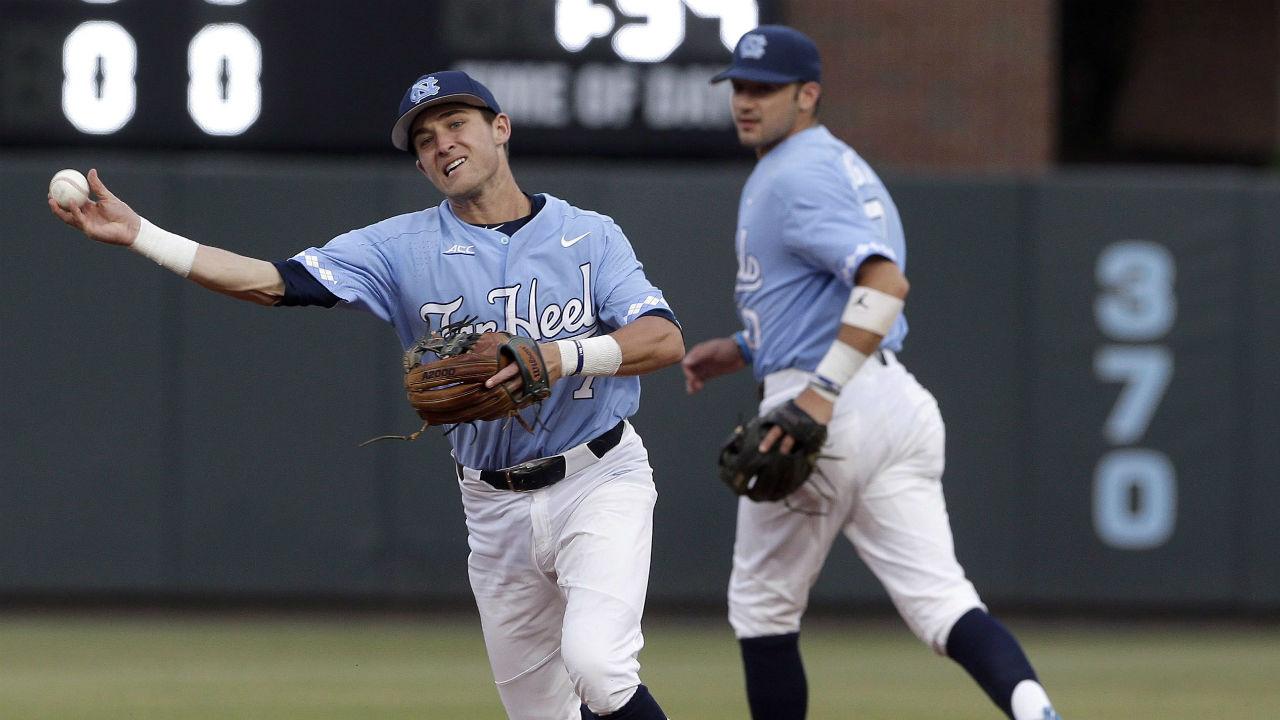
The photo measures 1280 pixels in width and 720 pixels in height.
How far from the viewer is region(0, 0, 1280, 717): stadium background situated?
7.43 m

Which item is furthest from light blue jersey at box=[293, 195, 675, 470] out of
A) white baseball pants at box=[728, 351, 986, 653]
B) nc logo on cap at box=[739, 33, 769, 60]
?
nc logo on cap at box=[739, 33, 769, 60]

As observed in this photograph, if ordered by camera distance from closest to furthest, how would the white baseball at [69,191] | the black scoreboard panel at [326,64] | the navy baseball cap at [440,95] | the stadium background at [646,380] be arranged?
the white baseball at [69,191] < the navy baseball cap at [440,95] < the black scoreboard panel at [326,64] < the stadium background at [646,380]

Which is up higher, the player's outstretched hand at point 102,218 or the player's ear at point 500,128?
the player's ear at point 500,128

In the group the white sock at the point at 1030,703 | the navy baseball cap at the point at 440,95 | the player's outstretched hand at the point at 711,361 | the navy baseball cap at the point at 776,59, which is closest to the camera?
the navy baseball cap at the point at 440,95

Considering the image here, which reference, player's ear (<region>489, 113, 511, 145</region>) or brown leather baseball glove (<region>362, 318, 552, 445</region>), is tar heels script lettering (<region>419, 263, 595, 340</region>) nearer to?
brown leather baseball glove (<region>362, 318, 552, 445</region>)

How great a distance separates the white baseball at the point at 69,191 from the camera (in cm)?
332

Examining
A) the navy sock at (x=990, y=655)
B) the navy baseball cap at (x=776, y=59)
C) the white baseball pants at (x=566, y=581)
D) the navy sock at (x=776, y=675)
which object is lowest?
the navy sock at (x=776, y=675)

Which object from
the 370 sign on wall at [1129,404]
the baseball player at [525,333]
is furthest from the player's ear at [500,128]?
the 370 sign on wall at [1129,404]

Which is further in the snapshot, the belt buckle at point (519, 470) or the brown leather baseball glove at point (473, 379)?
the belt buckle at point (519, 470)

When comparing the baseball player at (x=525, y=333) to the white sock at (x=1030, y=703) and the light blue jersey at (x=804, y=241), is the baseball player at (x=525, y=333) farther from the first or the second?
the white sock at (x=1030, y=703)

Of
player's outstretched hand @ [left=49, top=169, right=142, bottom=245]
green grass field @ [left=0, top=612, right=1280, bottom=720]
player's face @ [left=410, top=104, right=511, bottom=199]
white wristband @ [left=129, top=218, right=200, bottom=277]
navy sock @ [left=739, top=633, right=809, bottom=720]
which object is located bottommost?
green grass field @ [left=0, top=612, right=1280, bottom=720]

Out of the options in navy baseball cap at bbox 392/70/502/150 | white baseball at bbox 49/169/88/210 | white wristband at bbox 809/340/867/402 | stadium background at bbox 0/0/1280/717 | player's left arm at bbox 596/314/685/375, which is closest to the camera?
white baseball at bbox 49/169/88/210

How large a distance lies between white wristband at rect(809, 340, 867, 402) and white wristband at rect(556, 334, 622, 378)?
760mm

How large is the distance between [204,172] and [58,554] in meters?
1.79
